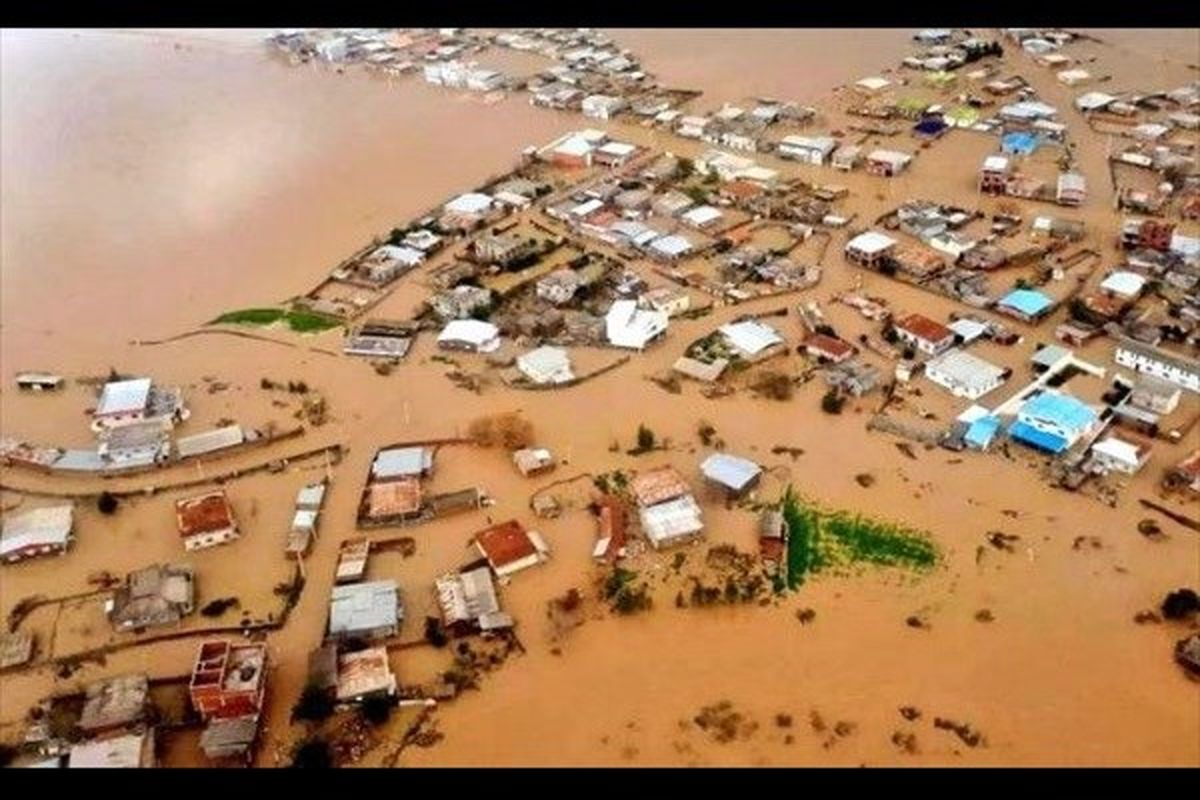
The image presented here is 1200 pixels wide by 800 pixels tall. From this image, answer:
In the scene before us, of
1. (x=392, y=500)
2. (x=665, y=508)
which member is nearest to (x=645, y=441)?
(x=665, y=508)

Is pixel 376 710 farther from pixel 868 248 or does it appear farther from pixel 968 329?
pixel 868 248

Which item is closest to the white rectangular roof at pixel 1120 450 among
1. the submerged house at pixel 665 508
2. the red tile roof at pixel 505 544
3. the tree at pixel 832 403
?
the tree at pixel 832 403

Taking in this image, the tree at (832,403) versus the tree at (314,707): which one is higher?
the tree at (832,403)

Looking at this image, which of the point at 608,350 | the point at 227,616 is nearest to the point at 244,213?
the point at 608,350

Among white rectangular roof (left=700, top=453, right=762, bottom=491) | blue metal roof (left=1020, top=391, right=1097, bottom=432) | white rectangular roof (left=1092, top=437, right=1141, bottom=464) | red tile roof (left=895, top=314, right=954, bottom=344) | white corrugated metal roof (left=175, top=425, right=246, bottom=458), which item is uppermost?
blue metal roof (left=1020, top=391, right=1097, bottom=432)

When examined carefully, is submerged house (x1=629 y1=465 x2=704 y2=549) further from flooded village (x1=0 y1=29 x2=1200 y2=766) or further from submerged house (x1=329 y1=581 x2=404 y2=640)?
submerged house (x1=329 y1=581 x2=404 y2=640)

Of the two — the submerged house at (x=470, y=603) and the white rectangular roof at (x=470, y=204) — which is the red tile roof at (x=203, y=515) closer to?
the submerged house at (x=470, y=603)

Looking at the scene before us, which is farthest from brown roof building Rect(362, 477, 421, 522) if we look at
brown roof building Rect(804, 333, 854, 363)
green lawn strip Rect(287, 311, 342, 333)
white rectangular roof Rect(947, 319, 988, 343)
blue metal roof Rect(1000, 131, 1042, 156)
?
blue metal roof Rect(1000, 131, 1042, 156)
